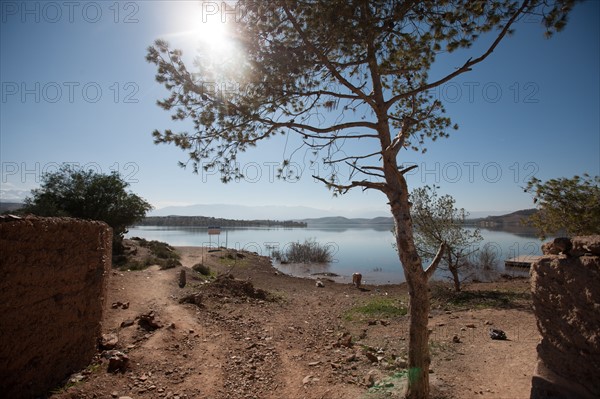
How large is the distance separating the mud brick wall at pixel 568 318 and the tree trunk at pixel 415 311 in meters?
1.27

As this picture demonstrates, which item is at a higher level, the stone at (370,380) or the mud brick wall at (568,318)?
the mud brick wall at (568,318)

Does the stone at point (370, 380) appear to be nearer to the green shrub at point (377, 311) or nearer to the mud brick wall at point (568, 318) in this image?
the mud brick wall at point (568, 318)

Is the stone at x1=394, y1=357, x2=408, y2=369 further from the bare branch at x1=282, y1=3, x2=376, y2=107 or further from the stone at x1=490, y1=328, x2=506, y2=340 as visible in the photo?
the bare branch at x1=282, y1=3, x2=376, y2=107

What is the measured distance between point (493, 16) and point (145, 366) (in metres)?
8.00

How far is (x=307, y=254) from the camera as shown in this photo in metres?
36.2

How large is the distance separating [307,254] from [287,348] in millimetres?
29070

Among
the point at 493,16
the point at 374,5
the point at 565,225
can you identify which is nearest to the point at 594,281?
the point at 493,16

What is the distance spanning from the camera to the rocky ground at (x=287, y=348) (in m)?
5.24

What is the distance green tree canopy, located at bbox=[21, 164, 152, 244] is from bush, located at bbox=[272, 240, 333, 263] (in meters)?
17.8

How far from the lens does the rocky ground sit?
17.2ft

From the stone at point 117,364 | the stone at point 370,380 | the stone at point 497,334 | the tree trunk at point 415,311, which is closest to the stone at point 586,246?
the tree trunk at point 415,311

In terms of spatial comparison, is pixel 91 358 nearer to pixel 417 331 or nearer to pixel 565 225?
pixel 417 331

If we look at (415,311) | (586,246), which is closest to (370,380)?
(415,311)

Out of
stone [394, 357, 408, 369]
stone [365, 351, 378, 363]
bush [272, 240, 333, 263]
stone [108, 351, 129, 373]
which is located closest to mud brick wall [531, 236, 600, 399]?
stone [394, 357, 408, 369]
